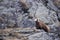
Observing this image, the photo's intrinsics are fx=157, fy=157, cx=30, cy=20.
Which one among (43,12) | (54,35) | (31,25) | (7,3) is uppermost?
(7,3)

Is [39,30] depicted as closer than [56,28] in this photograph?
Yes

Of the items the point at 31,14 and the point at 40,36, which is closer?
the point at 40,36

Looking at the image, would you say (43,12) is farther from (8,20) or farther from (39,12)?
(8,20)

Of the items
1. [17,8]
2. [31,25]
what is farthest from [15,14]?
[31,25]

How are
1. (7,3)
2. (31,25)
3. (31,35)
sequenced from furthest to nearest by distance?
(7,3), (31,25), (31,35)

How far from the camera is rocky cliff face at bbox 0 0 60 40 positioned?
3993 mm

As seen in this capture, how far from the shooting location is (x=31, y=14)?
436cm

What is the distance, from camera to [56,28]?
4.31 metres

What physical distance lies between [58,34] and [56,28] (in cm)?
18

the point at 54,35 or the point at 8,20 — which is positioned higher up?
the point at 8,20

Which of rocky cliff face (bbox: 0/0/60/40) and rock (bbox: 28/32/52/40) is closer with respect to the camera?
rock (bbox: 28/32/52/40)

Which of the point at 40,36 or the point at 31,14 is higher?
the point at 31,14

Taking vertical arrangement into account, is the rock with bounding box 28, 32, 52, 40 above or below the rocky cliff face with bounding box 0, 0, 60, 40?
below

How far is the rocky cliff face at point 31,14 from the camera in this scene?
13.1 ft
